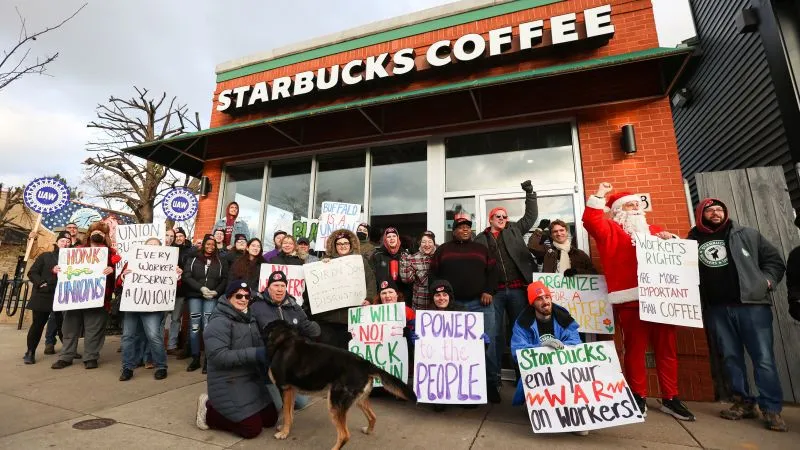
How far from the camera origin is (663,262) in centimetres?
355

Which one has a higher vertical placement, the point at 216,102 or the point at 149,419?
the point at 216,102

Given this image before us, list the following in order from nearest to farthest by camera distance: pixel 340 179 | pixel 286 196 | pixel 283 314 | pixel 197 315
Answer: pixel 283 314 → pixel 197 315 → pixel 340 179 → pixel 286 196

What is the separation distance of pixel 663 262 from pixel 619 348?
149cm

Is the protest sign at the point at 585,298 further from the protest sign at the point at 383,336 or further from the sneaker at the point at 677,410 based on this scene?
the protest sign at the point at 383,336

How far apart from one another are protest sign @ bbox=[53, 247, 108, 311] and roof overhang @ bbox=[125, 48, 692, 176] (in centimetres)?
229

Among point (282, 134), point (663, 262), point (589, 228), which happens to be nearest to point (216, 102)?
point (282, 134)

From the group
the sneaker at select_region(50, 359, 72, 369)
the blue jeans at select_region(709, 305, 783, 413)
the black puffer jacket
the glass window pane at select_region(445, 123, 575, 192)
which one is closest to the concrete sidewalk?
the blue jeans at select_region(709, 305, 783, 413)

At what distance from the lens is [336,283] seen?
464 centimetres

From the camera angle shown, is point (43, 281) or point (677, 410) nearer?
point (677, 410)

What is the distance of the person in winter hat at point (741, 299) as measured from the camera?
3352mm

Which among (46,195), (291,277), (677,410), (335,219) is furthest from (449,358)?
(46,195)

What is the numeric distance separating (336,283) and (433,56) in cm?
414

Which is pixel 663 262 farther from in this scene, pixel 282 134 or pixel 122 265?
pixel 122 265

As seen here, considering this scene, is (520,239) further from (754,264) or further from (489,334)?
(754,264)
